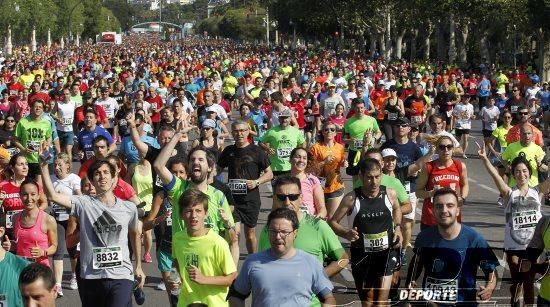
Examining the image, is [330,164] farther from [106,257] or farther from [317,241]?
[317,241]

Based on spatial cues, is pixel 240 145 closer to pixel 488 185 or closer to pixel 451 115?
pixel 488 185

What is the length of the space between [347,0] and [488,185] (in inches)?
2374

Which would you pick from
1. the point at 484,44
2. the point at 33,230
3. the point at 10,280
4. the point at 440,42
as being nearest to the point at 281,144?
the point at 33,230

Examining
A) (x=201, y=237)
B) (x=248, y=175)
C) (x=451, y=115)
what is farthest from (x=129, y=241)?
(x=451, y=115)

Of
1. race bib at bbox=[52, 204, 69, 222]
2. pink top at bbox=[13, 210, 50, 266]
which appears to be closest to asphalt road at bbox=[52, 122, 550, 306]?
race bib at bbox=[52, 204, 69, 222]

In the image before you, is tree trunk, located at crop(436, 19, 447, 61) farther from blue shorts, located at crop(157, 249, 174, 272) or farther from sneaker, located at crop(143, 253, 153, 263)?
blue shorts, located at crop(157, 249, 174, 272)

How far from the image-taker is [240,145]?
11.7 m

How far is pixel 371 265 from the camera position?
331 inches

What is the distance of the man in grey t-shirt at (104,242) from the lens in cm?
773

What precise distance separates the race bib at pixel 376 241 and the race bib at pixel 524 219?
1390 millimetres

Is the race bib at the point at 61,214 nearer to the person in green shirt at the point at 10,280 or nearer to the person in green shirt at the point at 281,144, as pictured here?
the person in green shirt at the point at 281,144

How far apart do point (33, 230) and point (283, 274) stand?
11.1ft

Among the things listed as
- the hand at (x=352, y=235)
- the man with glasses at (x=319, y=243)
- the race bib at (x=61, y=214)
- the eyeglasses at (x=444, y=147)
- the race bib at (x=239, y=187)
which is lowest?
the race bib at (x=61, y=214)

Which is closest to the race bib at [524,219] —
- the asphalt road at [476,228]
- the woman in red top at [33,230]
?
the asphalt road at [476,228]
